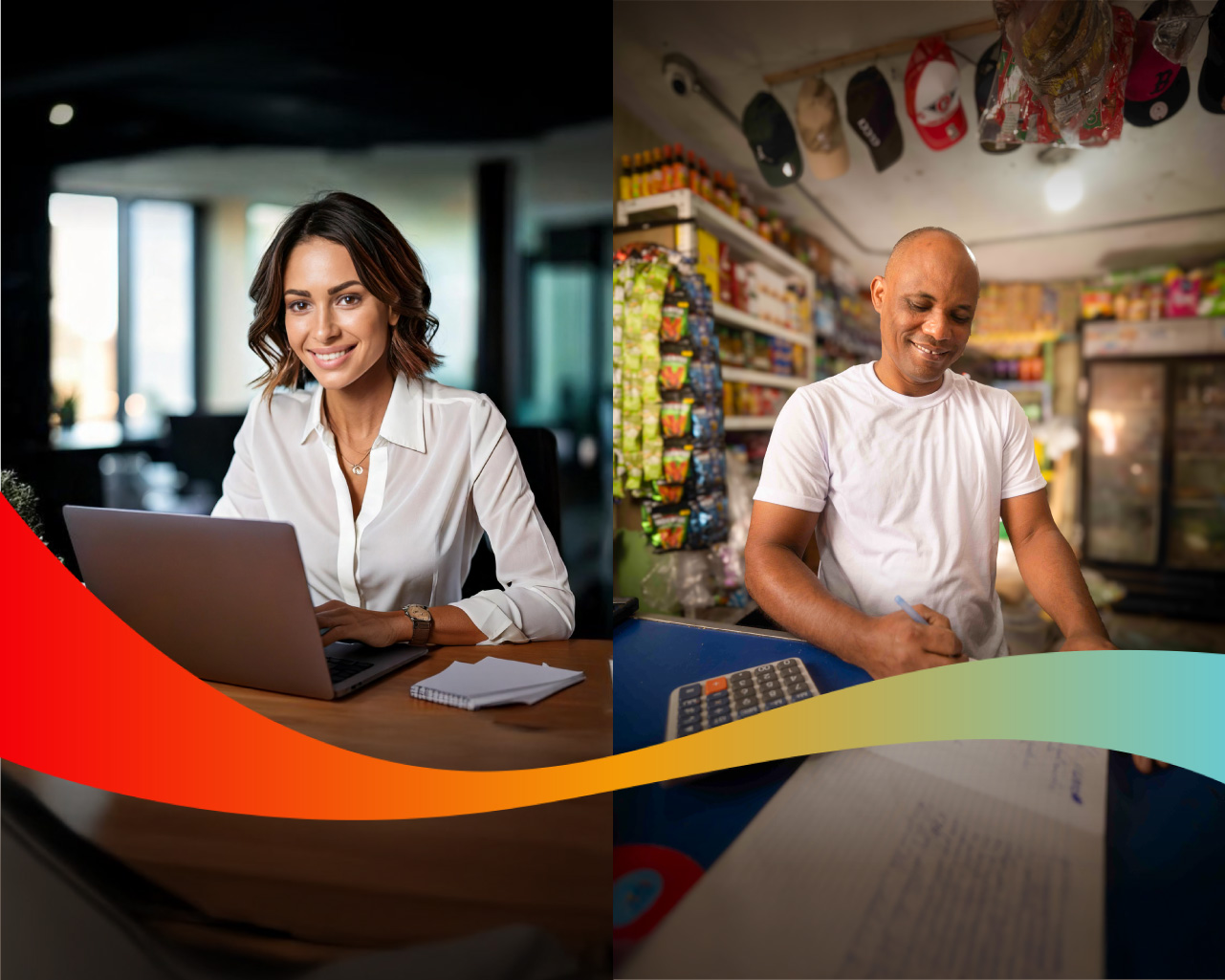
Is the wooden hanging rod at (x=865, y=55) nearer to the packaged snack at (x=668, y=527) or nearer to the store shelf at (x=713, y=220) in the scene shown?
the store shelf at (x=713, y=220)

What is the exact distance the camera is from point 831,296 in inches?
59.1

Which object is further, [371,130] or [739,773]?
[371,130]

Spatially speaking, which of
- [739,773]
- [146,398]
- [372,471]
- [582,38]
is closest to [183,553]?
[372,471]

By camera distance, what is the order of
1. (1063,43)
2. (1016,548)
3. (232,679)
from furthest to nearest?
(1063,43), (1016,548), (232,679)

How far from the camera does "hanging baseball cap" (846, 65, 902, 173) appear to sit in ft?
4.86

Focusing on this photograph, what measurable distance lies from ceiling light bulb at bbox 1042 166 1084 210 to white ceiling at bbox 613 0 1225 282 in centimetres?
2

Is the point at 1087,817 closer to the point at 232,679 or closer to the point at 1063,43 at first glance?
the point at 232,679

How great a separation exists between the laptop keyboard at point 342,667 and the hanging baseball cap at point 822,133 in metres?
1.23

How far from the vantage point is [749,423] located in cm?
173

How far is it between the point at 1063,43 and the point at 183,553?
1773 millimetres

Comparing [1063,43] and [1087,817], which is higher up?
[1063,43]

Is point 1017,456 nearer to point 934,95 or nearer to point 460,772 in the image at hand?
point 934,95

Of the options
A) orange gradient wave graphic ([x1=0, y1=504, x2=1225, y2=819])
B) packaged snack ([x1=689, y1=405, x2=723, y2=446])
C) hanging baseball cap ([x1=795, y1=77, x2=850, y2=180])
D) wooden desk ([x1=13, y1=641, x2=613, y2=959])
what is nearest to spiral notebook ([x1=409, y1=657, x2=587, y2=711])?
wooden desk ([x1=13, y1=641, x2=613, y2=959])

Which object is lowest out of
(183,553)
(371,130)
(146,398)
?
(183,553)
